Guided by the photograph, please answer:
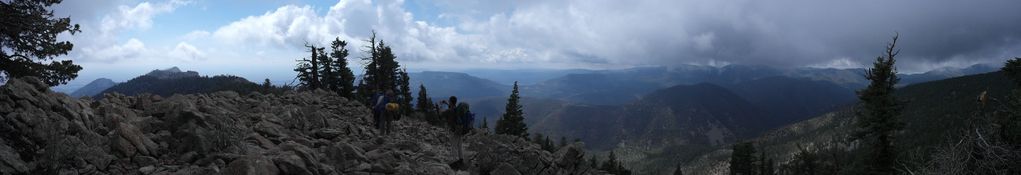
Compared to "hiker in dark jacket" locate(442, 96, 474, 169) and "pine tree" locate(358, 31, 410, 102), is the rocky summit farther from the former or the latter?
A: "pine tree" locate(358, 31, 410, 102)

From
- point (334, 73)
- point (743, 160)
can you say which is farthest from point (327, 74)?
point (743, 160)

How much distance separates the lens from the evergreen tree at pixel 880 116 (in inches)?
984

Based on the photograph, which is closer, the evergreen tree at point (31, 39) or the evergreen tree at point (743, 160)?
the evergreen tree at point (31, 39)

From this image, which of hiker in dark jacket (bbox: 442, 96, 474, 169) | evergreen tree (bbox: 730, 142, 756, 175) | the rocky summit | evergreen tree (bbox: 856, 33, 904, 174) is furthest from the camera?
evergreen tree (bbox: 730, 142, 756, 175)

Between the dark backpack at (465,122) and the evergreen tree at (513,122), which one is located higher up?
the dark backpack at (465,122)

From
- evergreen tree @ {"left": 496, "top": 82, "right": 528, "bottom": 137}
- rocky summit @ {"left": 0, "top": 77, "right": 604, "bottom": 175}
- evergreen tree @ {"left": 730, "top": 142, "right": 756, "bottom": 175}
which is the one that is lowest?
evergreen tree @ {"left": 730, "top": 142, "right": 756, "bottom": 175}

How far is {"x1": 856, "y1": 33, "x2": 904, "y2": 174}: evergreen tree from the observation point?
25.0 meters

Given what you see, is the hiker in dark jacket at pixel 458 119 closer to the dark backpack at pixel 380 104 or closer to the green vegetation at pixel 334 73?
the dark backpack at pixel 380 104

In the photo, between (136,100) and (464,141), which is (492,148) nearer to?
(464,141)

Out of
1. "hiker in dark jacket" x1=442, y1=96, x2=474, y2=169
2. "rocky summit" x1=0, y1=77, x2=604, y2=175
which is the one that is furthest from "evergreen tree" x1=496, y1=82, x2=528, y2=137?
"rocky summit" x1=0, y1=77, x2=604, y2=175

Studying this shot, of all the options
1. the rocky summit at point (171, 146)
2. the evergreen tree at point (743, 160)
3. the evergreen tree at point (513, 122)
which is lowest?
the evergreen tree at point (743, 160)

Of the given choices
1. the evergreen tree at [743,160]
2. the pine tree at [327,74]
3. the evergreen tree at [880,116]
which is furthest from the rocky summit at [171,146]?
the evergreen tree at [743,160]

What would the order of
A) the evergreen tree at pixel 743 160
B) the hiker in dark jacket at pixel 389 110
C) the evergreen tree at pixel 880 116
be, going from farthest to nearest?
the evergreen tree at pixel 743 160 → the evergreen tree at pixel 880 116 → the hiker in dark jacket at pixel 389 110

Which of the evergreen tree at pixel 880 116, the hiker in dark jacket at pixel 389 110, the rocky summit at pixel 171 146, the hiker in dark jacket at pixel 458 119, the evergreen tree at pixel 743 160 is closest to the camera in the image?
the rocky summit at pixel 171 146
